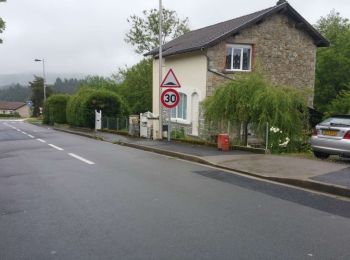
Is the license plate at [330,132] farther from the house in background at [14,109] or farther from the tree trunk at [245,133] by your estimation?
the house in background at [14,109]

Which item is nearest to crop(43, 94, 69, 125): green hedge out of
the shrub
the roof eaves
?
the shrub

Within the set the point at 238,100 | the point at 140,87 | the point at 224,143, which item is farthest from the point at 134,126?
the point at 140,87

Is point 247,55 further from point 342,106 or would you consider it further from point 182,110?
point 342,106

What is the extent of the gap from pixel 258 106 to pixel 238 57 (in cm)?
819

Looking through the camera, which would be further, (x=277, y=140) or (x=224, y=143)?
(x=224, y=143)

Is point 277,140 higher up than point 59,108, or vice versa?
point 277,140

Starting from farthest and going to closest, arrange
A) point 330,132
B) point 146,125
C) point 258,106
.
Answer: point 146,125
point 258,106
point 330,132

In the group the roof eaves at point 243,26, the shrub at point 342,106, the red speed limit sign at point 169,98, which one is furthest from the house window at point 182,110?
the shrub at point 342,106

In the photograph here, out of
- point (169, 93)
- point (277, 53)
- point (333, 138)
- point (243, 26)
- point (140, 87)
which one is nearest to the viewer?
point (333, 138)

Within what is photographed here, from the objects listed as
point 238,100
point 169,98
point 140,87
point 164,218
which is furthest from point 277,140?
point 140,87

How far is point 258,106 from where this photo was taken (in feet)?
52.7

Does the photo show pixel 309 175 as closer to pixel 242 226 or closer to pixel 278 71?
pixel 242 226

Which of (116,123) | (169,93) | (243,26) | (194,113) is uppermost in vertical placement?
(243,26)

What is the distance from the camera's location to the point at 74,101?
1576 inches
